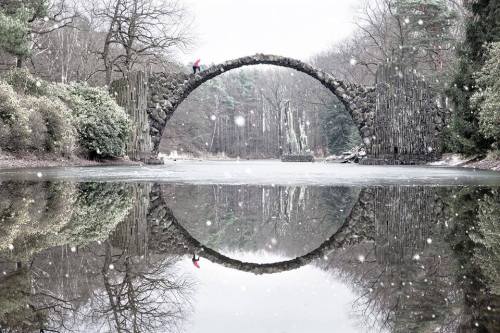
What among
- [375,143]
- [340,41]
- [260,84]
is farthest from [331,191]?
[260,84]

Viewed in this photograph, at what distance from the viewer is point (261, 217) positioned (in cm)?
451

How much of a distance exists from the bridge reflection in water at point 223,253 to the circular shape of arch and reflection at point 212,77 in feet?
48.9

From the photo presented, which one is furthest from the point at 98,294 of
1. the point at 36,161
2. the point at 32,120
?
the point at 36,161

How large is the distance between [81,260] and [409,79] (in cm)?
1985

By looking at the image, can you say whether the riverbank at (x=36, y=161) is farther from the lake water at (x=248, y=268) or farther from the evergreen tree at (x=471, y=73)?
the evergreen tree at (x=471, y=73)

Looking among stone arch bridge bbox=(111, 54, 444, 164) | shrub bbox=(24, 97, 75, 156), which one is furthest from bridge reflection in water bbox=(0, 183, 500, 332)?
stone arch bridge bbox=(111, 54, 444, 164)

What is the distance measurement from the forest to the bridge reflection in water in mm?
10255

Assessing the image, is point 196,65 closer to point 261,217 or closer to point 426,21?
point 426,21

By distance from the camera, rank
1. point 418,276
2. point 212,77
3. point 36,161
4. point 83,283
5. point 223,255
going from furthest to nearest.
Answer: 1. point 212,77
2. point 36,161
3. point 223,255
4. point 418,276
5. point 83,283

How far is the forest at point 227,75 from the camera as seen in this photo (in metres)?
16.1

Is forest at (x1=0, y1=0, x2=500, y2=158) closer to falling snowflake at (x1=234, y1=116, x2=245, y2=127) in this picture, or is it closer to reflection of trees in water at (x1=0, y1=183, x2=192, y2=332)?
falling snowflake at (x1=234, y1=116, x2=245, y2=127)

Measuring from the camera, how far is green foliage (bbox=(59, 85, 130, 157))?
17.5 meters

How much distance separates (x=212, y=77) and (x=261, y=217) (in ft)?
57.2

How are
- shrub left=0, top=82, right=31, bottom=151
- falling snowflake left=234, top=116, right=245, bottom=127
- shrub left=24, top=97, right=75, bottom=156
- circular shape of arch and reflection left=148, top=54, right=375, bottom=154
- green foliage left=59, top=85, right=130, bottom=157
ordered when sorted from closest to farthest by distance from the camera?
1. shrub left=0, top=82, right=31, bottom=151
2. shrub left=24, top=97, right=75, bottom=156
3. green foliage left=59, top=85, right=130, bottom=157
4. circular shape of arch and reflection left=148, top=54, right=375, bottom=154
5. falling snowflake left=234, top=116, right=245, bottom=127
